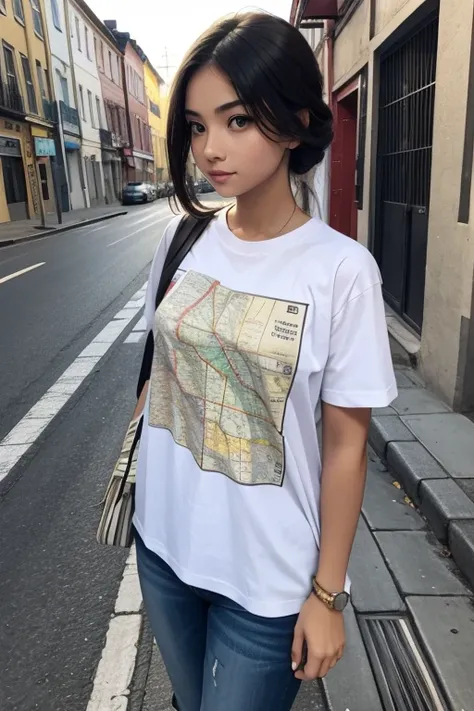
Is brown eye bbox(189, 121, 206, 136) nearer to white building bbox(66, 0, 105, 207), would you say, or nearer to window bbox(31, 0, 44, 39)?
window bbox(31, 0, 44, 39)

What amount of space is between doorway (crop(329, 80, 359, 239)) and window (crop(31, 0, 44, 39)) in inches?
892

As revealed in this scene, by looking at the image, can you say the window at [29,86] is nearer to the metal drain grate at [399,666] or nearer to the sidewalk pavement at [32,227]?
the sidewalk pavement at [32,227]

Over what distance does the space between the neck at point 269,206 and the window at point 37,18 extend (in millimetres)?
31336

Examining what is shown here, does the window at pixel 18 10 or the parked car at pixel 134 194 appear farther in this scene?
the parked car at pixel 134 194

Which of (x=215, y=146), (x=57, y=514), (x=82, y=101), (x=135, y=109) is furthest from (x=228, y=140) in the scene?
(x=135, y=109)

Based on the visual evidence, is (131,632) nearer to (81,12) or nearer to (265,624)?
(265,624)

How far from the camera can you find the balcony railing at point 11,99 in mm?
23344

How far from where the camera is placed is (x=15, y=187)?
24.6m

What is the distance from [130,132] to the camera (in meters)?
50.2

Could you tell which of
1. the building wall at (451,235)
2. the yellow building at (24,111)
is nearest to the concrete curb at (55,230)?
the yellow building at (24,111)

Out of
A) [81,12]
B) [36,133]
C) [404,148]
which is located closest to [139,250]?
Answer: [404,148]

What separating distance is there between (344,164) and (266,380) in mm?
10238

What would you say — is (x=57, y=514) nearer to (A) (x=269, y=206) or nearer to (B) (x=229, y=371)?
(B) (x=229, y=371)

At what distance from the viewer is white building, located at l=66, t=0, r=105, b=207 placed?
112 feet
